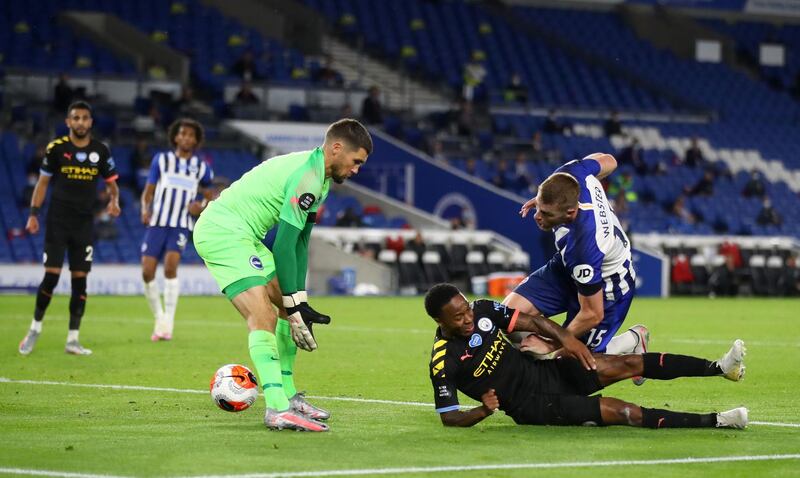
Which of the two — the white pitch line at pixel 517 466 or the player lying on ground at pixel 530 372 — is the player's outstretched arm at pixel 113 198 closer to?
the player lying on ground at pixel 530 372

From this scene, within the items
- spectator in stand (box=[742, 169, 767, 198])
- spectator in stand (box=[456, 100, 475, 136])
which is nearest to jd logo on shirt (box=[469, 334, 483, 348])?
spectator in stand (box=[456, 100, 475, 136])

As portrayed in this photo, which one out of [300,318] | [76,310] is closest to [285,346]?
[300,318]

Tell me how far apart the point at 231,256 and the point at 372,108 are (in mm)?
28720

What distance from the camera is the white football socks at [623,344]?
9391 mm

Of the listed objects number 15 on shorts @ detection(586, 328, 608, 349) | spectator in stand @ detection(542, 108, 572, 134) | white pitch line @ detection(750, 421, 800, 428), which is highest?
spectator in stand @ detection(542, 108, 572, 134)

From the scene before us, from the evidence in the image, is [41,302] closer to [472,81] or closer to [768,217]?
[472,81]

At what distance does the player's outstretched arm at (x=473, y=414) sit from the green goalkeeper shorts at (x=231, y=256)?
Result: 147 centimetres

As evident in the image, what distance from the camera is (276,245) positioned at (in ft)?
27.5

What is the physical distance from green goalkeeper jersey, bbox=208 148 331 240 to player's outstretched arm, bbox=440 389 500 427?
1535 mm

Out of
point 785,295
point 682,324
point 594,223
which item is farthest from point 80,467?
point 785,295

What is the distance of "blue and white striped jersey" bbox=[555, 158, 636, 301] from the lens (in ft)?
30.0

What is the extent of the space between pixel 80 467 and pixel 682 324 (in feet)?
50.2

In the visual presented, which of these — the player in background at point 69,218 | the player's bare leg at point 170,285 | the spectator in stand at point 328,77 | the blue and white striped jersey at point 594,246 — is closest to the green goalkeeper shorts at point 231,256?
the blue and white striped jersey at point 594,246

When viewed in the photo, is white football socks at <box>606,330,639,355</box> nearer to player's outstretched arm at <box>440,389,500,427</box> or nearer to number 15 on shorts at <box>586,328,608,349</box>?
number 15 on shorts at <box>586,328,608,349</box>
